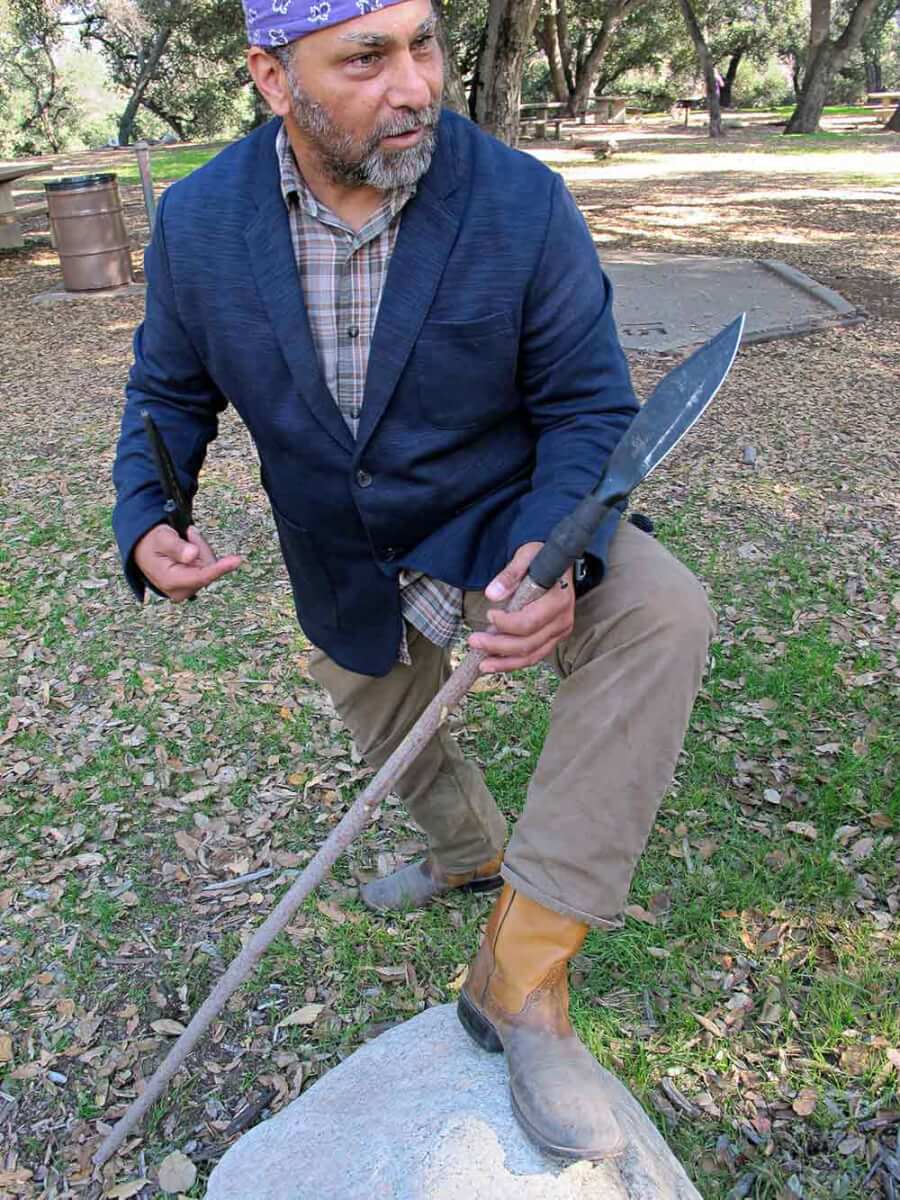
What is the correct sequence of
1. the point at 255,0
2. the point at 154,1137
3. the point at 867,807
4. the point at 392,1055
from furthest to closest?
the point at 867,807 → the point at 154,1137 → the point at 392,1055 → the point at 255,0

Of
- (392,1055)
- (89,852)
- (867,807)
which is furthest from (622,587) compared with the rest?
(89,852)

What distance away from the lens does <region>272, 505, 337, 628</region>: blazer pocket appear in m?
2.37

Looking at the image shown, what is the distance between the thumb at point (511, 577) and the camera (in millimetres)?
1869

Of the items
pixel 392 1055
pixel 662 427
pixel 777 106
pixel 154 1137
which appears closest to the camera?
pixel 662 427

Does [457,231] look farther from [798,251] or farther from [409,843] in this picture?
[798,251]

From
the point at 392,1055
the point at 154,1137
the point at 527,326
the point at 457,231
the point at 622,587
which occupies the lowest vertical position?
the point at 154,1137

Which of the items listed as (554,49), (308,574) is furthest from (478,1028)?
(554,49)

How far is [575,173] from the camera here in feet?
60.6

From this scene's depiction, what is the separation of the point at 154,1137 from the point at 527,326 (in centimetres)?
198

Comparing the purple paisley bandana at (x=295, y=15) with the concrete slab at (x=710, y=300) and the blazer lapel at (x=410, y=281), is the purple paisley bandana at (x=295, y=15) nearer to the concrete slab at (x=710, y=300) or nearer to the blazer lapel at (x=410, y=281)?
the blazer lapel at (x=410, y=281)

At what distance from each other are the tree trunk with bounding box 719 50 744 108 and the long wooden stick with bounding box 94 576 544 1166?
42.8m

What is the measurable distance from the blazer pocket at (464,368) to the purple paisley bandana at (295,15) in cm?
57

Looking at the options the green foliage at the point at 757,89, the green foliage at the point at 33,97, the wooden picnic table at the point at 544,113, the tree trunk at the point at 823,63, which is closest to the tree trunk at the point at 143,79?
Answer: the green foliage at the point at 33,97

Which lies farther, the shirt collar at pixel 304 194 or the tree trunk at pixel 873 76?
the tree trunk at pixel 873 76
